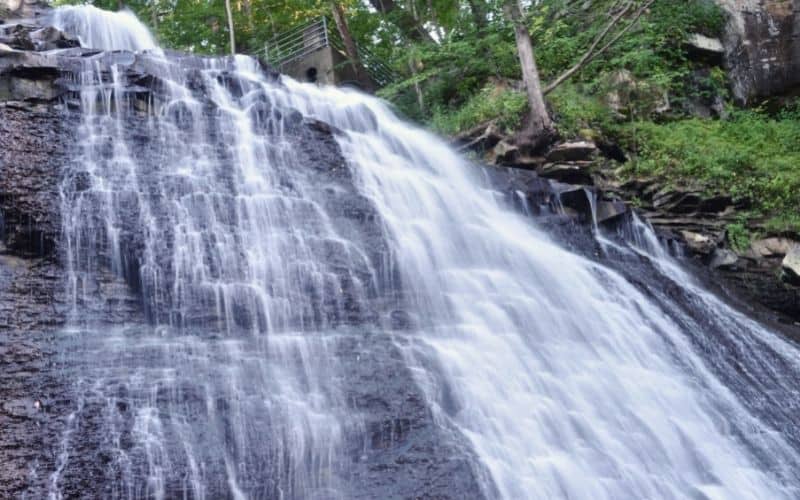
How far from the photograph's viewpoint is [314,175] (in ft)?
31.9

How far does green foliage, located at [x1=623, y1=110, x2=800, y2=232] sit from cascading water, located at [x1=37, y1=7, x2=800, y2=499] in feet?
7.89

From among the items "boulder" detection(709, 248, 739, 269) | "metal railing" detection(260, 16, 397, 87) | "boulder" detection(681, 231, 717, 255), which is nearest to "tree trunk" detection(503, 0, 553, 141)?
"boulder" detection(681, 231, 717, 255)

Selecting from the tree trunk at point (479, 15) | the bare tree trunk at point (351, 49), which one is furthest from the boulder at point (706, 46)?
the bare tree trunk at point (351, 49)

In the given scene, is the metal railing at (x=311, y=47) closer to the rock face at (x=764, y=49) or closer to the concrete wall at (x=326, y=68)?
the concrete wall at (x=326, y=68)

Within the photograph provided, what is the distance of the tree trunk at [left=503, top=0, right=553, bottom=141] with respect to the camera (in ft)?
43.4

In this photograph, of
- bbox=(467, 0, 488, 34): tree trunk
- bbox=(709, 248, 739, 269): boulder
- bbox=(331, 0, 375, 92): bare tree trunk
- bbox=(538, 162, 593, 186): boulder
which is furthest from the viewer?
bbox=(331, 0, 375, 92): bare tree trunk

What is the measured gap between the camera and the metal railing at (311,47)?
19219mm

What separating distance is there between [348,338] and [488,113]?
26.4ft

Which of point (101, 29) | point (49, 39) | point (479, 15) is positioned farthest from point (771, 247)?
point (101, 29)

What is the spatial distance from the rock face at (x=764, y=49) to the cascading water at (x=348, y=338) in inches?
284

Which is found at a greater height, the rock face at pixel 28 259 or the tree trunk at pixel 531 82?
the tree trunk at pixel 531 82

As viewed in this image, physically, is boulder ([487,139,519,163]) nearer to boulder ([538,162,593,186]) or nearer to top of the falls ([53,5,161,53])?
boulder ([538,162,593,186])

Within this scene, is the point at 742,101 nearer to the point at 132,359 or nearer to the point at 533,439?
the point at 533,439

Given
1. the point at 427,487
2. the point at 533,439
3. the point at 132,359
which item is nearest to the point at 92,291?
the point at 132,359
